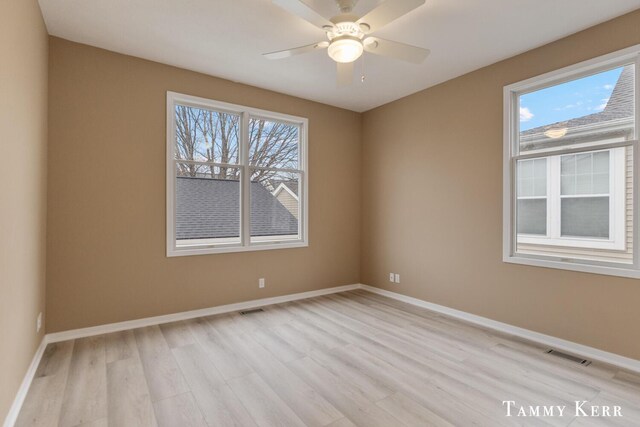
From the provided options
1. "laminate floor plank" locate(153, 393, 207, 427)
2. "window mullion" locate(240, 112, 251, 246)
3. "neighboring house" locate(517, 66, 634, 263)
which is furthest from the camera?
"window mullion" locate(240, 112, 251, 246)

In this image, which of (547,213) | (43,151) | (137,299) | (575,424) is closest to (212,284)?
(137,299)

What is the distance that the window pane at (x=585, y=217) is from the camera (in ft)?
9.34

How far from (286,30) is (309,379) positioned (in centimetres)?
304

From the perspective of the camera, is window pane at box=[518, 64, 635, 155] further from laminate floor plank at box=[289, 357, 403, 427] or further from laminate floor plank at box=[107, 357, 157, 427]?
laminate floor plank at box=[107, 357, 157, 427]

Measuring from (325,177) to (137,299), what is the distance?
9.88 ft

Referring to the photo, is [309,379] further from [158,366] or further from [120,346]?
[120,346]

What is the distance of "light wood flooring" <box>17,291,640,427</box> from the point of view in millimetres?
1998

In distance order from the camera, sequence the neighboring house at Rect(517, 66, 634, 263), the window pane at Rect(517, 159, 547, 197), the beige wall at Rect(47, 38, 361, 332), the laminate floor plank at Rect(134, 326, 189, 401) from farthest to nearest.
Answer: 1. the window pane at Rect(517, 159, 547, 197)
2. the beige wall at Rect(47, 38, 361, 332)
3. the neighboring house at Rect(517, 66, 634, 263)
4. the laminate floor plank at Rect(134, 326, 189, 401)

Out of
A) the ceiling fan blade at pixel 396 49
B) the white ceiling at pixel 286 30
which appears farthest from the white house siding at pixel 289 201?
the ceiling fan blade at pixel 396 49

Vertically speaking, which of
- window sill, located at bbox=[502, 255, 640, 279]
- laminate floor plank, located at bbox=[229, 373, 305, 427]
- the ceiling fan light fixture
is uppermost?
the ceiling fan light fixture

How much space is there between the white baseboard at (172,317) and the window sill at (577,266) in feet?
8.76

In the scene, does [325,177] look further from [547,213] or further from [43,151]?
[43,151]

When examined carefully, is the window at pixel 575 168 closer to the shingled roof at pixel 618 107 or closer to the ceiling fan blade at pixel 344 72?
the shingled roof at pixel 618 107

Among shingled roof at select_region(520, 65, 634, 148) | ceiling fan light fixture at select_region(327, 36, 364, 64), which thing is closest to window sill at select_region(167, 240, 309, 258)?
ceiling fan light fixture at select_region(327, 36, 364, 64)
